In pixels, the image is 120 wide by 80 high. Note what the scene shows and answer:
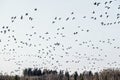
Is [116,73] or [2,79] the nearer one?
[2,79]

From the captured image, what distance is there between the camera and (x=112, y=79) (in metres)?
159

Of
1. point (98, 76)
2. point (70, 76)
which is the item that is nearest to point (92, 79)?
point (98, 76)

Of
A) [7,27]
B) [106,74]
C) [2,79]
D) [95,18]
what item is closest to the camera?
[95,18]

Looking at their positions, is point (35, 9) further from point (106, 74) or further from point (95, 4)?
point (106, 74)

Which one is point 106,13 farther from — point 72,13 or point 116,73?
point 116,73

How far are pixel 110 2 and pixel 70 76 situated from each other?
6977 inches

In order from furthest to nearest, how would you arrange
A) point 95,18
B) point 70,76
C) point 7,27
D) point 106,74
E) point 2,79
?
point 70,76 → point 106,74 → point 2,79 → point 7,27 → point 95,18

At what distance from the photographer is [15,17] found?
24531mm

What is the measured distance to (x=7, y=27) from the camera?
25375 millimetres

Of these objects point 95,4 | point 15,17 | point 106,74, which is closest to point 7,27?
point 15,17

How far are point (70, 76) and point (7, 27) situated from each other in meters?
174

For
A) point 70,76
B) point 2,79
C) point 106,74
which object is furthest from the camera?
point 70,76

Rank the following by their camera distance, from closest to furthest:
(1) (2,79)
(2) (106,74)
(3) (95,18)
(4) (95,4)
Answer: (4) (95,4) → (3) (95,18) → (1) (2,79) → (2) (106,74)

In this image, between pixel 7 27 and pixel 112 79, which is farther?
pixel 112 79
